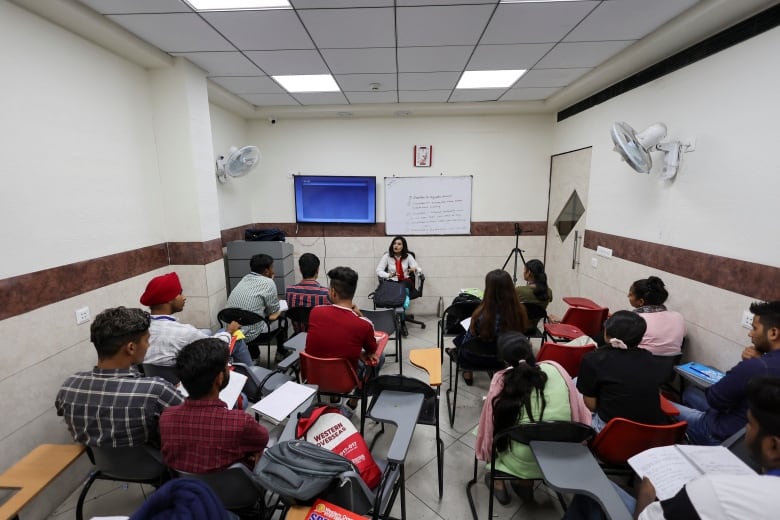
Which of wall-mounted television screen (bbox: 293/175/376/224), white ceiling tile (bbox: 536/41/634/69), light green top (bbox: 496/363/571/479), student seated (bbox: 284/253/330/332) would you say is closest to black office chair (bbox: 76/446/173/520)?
student seated (bbox: 284/253/330/332)

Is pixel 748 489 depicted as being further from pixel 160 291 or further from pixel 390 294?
pixel 390 294

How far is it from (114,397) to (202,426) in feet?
1.50

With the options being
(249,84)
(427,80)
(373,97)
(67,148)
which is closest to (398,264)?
(373,97)

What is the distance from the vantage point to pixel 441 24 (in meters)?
2.34

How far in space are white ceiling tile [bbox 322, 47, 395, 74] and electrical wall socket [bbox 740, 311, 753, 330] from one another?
122 inches

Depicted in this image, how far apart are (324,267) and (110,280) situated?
2.77 meters

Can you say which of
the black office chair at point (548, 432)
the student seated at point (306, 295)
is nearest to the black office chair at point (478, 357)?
the black office chair at point (548, 432)

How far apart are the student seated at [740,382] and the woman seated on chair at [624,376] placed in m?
0.26

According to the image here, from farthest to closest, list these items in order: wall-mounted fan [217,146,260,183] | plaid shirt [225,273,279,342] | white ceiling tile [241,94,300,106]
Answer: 1. white ceiling tile [241,94,300,106]
2. wall-mounted fan [217,146,260,183]
3. plaid shirt [225,273,279,342]

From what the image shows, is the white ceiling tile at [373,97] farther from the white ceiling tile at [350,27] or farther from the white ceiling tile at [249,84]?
the white ceiling tile at [350,27]

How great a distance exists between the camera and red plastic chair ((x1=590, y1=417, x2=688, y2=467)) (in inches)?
58.2

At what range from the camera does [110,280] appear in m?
2.46

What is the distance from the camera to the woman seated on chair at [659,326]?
92.3 inches

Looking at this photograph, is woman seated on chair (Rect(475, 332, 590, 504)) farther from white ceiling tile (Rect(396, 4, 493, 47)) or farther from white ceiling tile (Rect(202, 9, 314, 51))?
white ceiling tile (Rect(202, 9, 314, 51))
